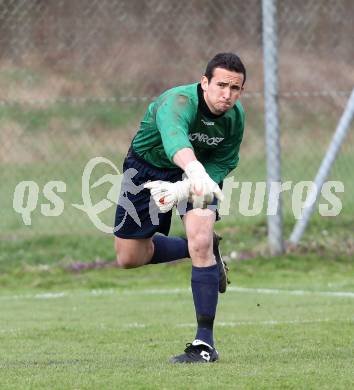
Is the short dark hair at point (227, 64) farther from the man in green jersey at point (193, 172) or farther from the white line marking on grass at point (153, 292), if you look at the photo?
the white line marking on grass at point (153, 292)

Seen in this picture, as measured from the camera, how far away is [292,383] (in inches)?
190

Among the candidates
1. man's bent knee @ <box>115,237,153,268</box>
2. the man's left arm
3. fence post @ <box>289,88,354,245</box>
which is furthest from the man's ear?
fence post @ <box>289,88,354,245</box>

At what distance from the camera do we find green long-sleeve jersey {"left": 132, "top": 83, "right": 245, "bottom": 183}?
18.8 ft

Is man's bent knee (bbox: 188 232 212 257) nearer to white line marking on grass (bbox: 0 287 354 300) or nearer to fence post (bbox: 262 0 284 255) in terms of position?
white line marking on grass (bbox: 0 287 354 300)

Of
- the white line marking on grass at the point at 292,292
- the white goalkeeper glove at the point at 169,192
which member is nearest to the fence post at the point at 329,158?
the white line marking on grass at the point at 292,292

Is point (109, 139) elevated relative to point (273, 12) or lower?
lower

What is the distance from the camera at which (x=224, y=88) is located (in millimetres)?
5906

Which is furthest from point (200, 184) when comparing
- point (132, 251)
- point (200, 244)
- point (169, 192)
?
point (132, 251)

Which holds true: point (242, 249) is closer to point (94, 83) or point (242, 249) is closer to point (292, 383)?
point (94, 83)

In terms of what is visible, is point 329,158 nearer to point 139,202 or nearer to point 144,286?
point 144,286

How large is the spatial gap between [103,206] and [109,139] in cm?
170

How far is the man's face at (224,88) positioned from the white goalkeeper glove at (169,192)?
2.07 feet

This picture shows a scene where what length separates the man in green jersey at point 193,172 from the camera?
5.54 metres

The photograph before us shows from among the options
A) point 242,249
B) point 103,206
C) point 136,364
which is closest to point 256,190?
point 242,249
